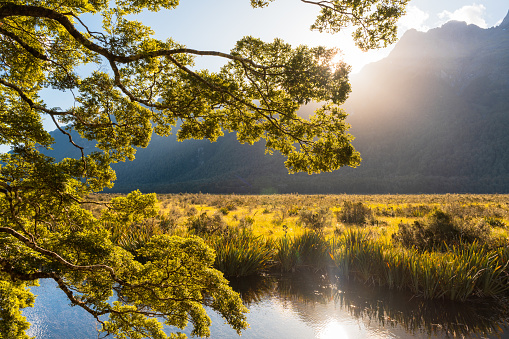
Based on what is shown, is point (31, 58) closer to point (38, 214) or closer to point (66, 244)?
point (38, 214)

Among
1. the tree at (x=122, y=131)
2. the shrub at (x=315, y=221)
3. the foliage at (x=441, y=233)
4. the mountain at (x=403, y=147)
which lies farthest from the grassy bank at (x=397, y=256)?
the mountain at (x=403, y=147)

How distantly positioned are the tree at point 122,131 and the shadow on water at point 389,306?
6.60 feet

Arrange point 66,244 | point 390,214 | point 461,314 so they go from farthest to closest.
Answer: point 390,214
point 461,314
point 66,244

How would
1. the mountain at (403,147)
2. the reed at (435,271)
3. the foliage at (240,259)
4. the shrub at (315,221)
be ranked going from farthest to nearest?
the mountain at (403,147) < the shrub at (315,221) < the foliage at (240,259) < the reed at (435,271)

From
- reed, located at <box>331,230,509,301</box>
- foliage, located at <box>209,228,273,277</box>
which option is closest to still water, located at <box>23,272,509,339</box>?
reed, located at <box>331,230,509,301</box>

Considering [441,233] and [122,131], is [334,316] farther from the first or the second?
[441,233]

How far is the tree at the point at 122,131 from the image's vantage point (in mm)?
3092

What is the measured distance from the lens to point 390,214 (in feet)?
61.0

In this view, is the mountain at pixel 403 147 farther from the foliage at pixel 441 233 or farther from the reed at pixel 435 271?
the reed at pixel 435 271

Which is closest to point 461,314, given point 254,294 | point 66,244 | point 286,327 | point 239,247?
point 286,327

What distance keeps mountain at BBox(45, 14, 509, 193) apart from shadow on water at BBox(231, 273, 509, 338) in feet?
217

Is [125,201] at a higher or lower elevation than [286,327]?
higher

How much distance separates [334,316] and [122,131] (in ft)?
19.8

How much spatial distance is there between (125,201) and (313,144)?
403cm
